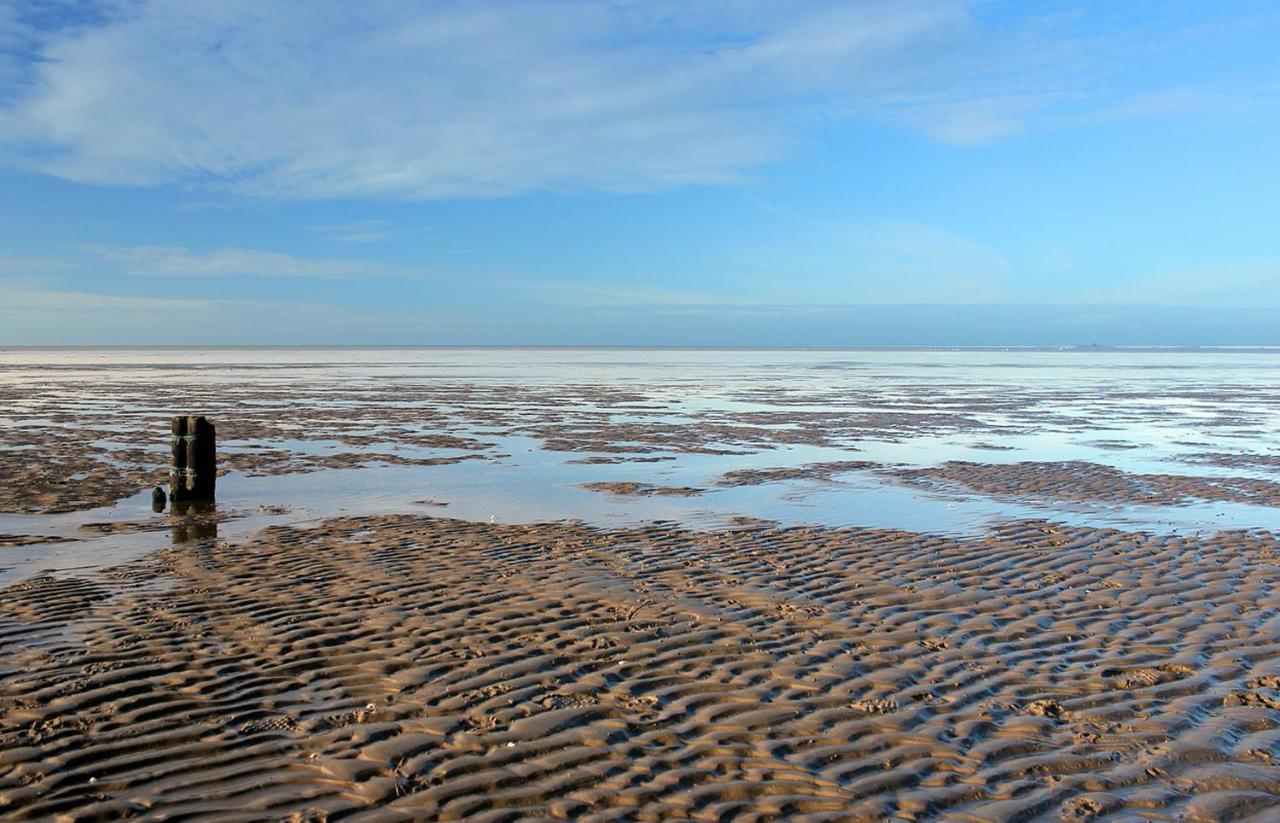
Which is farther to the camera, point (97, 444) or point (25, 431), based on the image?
point (25, 431)

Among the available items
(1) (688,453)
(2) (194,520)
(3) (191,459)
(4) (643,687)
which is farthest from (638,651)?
(1) (688,453)

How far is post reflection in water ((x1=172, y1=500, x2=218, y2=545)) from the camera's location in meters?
12.4

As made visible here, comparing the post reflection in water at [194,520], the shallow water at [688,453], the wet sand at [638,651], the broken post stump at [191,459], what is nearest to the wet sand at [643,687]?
the wet sand at [638,651]

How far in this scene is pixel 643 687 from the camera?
690cm

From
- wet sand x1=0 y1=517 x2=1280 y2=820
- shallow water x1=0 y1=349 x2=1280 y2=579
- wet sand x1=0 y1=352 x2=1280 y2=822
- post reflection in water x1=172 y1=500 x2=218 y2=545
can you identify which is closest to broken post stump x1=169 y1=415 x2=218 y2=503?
post reflection in water x1=172 y1=500 x2=218 y2=545

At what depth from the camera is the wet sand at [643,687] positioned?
5.26 metres

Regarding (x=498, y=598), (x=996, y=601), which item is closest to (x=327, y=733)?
(x=498, y=598)

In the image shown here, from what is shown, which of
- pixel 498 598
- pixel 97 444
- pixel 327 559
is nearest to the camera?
pixel 498 598

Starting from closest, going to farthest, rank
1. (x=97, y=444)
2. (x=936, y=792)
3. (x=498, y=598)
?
1. (x=936, y=792)
2. (x=498, y=598)
3. (x=97, y=444)

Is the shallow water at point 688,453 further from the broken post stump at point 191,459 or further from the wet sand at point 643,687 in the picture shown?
the wet sand at point 643,687

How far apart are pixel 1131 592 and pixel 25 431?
25811mm

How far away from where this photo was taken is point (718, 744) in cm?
591

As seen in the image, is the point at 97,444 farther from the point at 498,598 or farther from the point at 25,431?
the point at 498,598

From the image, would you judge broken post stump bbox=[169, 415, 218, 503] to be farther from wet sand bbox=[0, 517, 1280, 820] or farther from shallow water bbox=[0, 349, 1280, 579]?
wet sand bbox=[0, 517, 1280, 820]
